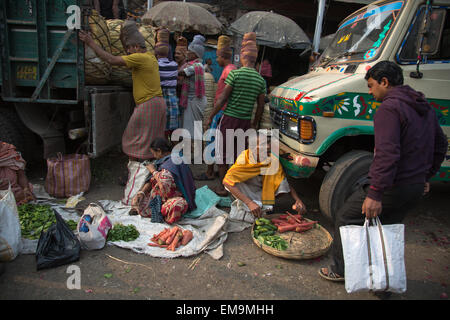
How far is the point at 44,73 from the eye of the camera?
383cm

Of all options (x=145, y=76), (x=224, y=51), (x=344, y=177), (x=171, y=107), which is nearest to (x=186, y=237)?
(x=344, y=177)

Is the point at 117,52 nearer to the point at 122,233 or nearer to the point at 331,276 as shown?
the point at 122,233

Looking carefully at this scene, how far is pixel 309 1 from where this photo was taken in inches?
424

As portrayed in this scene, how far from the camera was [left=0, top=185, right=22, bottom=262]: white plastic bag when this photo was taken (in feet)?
8.27

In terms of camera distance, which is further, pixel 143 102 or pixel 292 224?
pixel 143 102

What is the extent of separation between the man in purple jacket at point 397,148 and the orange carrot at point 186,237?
160 cm

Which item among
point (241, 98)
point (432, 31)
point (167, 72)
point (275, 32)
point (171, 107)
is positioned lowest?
point (171, 107)

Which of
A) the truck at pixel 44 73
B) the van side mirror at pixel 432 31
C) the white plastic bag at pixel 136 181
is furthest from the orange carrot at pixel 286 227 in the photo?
the truck at pixel 44 73

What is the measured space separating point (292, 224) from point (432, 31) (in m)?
2.34

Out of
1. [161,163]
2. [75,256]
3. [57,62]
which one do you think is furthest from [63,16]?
[75,256]

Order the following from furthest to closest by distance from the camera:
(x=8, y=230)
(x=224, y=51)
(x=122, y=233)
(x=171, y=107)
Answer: (x=171, y=107) < (x=224, y=51) < (x=122, y=233) < (x=8, y=230)

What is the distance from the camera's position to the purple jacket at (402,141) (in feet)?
6.50
